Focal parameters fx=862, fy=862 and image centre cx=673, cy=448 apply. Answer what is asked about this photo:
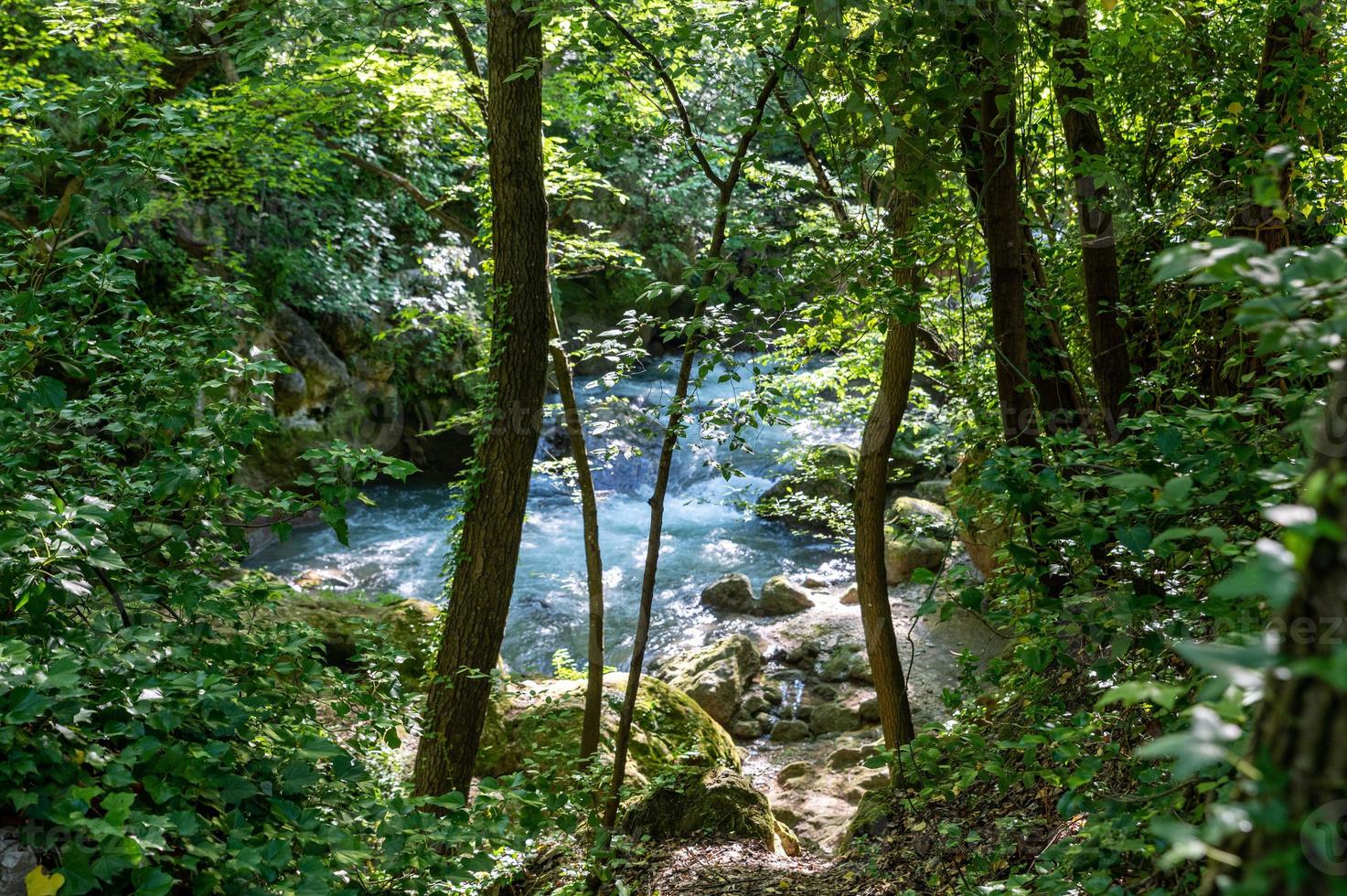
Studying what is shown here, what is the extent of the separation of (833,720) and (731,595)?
2.54m

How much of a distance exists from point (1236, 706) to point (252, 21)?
166 inches

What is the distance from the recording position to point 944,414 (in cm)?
655

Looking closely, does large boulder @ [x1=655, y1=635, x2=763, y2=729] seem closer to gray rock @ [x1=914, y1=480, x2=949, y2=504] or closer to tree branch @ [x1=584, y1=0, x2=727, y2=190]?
gray rock @ [x1=914, y1=480, x2=949, y2=504]

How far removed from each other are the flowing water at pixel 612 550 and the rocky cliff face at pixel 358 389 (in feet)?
2.68

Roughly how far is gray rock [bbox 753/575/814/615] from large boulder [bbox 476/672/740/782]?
10.9 ft

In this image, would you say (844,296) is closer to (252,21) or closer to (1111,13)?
(1111,13)

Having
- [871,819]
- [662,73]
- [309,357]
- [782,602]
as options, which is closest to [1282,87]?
[662,73]

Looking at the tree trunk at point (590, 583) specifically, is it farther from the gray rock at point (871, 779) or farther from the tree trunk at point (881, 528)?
the gray rock at point (871, 779)

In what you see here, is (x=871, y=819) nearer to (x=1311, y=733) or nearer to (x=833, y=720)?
(x=833, y=720)

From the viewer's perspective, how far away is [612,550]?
11500 mm

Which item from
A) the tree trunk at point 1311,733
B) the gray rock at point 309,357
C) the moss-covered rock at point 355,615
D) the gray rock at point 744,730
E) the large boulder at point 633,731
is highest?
the gray rock at point 309,357

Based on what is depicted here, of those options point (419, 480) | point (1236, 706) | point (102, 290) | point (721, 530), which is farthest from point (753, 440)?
point (1236, 706)

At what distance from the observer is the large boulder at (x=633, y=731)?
5.51 m

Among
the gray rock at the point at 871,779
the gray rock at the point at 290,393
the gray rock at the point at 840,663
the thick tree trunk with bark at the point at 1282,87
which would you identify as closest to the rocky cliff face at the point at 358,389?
the gray rock at the point at 290,393
